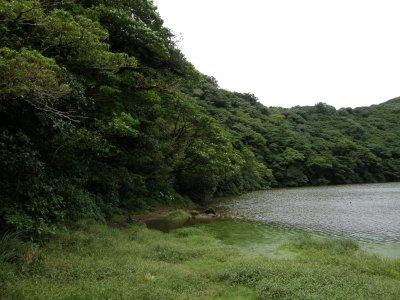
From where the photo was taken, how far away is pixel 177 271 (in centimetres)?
1222

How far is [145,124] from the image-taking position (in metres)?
25.6

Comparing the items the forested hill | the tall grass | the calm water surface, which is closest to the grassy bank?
the tall grass

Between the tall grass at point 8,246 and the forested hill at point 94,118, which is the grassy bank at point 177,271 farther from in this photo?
the forested hill at point 94,118

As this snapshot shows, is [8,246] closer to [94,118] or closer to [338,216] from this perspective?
[94,118]

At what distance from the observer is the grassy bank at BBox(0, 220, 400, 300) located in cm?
973

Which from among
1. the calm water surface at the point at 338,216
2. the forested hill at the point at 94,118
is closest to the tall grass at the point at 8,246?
the forested hill at the point at 94,118

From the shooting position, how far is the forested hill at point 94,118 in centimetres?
1198

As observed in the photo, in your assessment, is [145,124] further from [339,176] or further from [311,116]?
[311,116]

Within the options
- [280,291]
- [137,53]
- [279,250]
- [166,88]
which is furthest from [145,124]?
[280,291]

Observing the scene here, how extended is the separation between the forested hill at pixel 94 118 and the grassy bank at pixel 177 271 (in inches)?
67.1

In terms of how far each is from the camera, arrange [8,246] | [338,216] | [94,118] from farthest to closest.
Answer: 1. [338,216]
2. [94,118]
3. [8,246]

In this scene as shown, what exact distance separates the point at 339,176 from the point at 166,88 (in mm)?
62771

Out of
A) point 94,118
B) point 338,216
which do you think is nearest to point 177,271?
point 94,118

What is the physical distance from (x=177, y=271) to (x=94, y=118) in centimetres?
837
